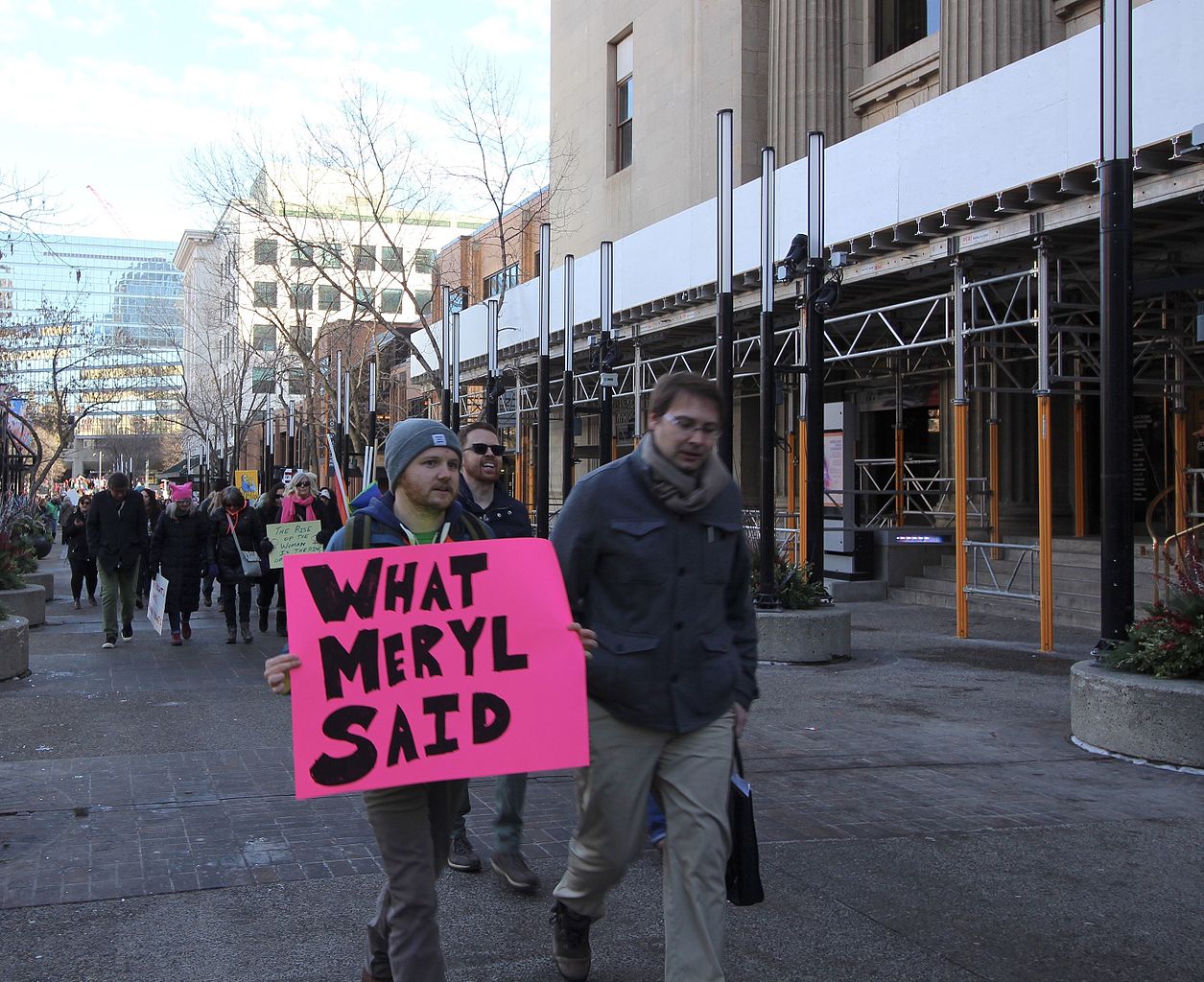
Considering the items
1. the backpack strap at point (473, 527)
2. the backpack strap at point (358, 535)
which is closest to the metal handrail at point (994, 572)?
the backpack strap at point (473, 527)

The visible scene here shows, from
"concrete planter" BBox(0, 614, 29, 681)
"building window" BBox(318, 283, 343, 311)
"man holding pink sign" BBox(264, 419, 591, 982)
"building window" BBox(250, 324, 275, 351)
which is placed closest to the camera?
"man holding pink sign" BBox(264, 419, 591, 982)

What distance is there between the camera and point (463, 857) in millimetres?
5242

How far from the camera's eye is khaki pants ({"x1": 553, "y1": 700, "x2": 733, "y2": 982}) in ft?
11.5

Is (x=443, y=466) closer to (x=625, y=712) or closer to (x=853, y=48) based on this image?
(x=625, y=712)

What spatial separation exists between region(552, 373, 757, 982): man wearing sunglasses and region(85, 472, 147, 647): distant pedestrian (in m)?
10.3

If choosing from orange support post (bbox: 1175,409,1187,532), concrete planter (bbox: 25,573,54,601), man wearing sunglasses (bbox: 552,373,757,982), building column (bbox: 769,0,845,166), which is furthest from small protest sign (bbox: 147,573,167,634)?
building column (bbox: 769,0,845,166)

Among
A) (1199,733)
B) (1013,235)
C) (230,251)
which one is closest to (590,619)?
(1199,733)

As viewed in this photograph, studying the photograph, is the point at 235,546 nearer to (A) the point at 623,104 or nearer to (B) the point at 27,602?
(B) the point at 27,602

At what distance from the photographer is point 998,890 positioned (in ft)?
16.4

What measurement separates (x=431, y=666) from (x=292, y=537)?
9381mm

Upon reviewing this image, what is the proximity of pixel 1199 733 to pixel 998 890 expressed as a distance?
2.76m

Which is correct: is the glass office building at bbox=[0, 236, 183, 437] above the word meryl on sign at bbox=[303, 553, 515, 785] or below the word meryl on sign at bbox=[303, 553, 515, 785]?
above

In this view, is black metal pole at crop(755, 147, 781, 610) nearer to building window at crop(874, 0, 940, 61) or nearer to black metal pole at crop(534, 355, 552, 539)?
black metal pole at crop(534, 355, 552, 539)

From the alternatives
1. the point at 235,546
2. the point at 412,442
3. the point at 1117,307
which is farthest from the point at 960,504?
the point at 412,442
